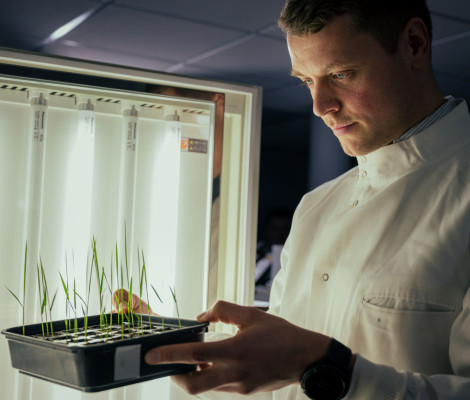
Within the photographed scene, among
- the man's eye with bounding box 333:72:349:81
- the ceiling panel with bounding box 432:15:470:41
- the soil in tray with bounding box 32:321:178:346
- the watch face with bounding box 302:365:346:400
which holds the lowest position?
the watch face with bounding box 302:365:346:400

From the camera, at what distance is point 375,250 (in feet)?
3.40

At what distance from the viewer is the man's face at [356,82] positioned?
3.41ft

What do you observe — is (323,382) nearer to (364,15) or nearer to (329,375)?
(329,375)

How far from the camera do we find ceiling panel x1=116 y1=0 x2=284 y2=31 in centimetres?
344

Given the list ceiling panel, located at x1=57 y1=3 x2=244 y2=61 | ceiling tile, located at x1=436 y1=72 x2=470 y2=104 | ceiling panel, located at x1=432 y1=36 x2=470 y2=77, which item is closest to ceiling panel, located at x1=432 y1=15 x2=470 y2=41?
ceiling panel, located at x1=432 y1=36 x2=470 y2=77

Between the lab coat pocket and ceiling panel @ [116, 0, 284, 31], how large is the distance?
2.79 m

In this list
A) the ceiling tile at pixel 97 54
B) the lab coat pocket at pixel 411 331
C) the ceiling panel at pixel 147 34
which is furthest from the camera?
the ceiling tile at pixel 97 54

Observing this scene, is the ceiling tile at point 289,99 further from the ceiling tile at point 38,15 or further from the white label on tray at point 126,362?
the white label on tray at point 126,362

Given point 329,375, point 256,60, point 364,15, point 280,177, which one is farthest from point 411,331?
point 280,177

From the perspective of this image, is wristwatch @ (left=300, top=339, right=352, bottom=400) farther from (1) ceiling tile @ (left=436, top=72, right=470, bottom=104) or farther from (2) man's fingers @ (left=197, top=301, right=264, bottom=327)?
(1) ceiling tile @ (left=436, top=72, right=470, bottom=104)

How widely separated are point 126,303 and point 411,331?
1.78 ft

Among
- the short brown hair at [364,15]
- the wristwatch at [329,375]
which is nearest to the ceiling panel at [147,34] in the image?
the short brown hair at [364,15]

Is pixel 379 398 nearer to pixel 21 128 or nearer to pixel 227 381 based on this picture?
pixel 227 381

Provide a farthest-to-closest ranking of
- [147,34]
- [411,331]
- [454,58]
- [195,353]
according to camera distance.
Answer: [454,58] → [147,34] → [411,331] → [195,353]
